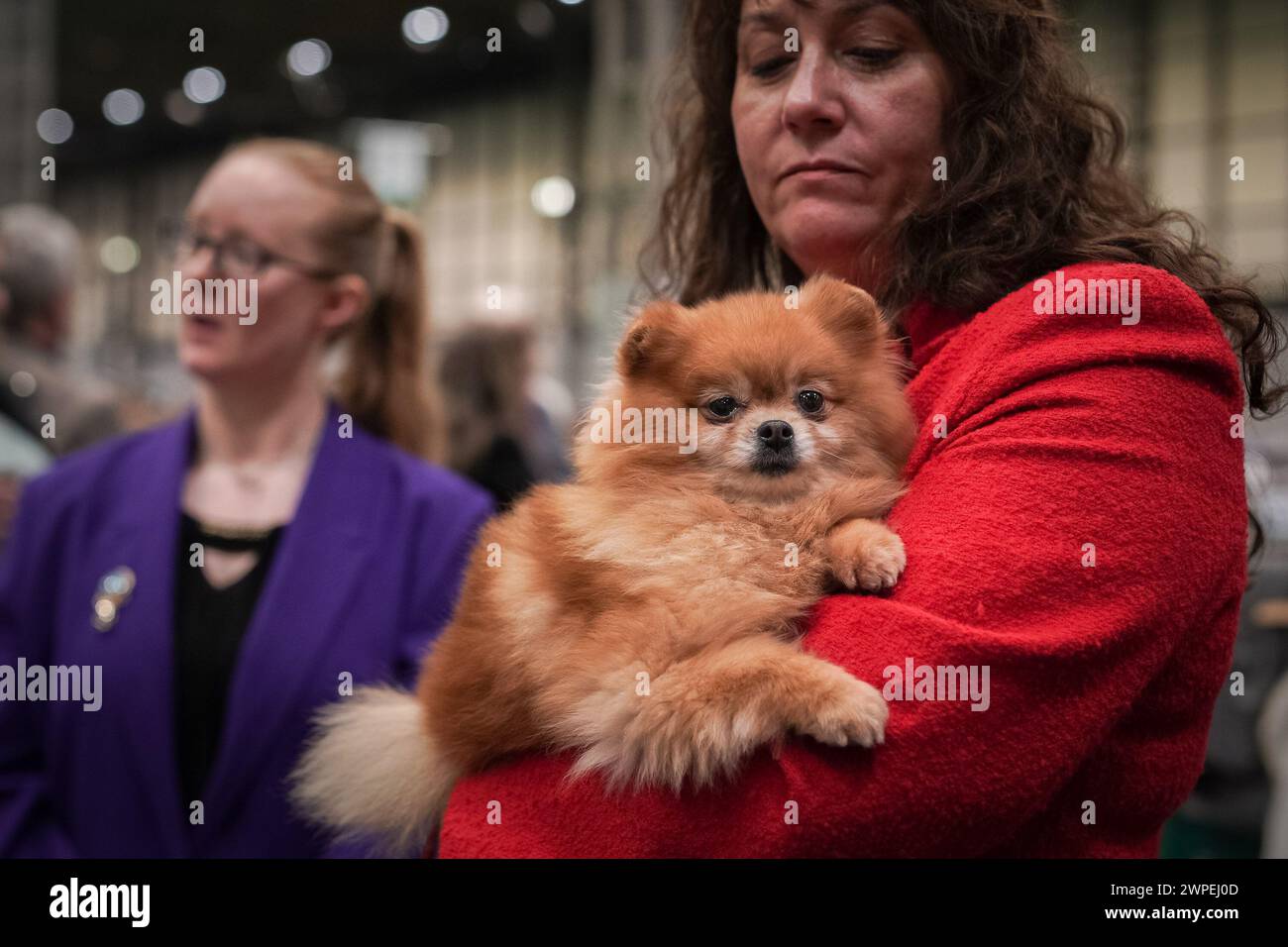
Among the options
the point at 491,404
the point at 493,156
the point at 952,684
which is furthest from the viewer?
the point at 493,156

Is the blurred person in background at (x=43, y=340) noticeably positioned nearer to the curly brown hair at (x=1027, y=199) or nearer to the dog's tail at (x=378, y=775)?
the dog's tail at (x=378, y=775)

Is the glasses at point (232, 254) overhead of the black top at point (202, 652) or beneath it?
overhead

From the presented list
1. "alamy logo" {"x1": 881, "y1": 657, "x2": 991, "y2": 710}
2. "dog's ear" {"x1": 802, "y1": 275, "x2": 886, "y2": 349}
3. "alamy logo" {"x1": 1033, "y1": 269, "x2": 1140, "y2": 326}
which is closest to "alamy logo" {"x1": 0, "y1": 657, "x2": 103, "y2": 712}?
"dog's ear" {"x1": 802, "y1": 275, "x2": 886, "y2": 349}

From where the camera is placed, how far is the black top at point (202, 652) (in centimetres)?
215

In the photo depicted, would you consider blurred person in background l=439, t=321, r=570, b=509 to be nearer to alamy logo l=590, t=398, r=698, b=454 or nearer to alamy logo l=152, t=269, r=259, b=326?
alamy logo l=152, t=269, r=259, b=326

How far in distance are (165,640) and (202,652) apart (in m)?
0.07

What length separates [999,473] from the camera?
1.27 meters

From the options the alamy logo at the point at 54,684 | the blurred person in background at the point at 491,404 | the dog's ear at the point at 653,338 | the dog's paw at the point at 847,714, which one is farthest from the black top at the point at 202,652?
the blurred person in background at the point at 491,404

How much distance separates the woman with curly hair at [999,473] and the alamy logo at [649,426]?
1.00 ft

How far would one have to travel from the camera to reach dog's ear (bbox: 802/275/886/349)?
5.15ft

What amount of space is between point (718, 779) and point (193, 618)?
1.35 m
